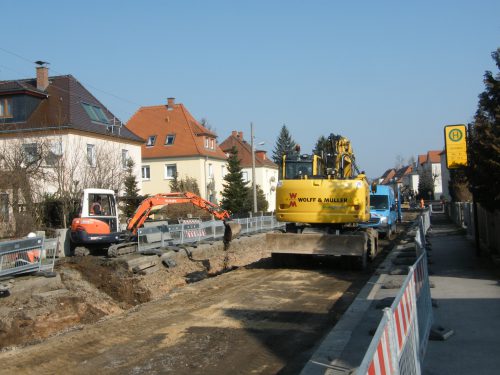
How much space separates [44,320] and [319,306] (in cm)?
600

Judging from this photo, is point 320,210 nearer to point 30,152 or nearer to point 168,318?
point 168,318

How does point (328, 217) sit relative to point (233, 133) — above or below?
below

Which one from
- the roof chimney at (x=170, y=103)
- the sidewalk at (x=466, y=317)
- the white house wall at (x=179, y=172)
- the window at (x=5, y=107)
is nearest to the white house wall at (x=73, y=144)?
the window at (x=5, y=107)

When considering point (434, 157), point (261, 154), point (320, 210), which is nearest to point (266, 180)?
point (261, 154)

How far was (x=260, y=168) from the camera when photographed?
68.1 metres

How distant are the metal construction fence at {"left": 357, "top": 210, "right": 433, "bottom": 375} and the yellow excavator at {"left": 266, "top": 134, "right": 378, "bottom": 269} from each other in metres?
6.61

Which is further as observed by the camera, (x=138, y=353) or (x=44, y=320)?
(x=44, y=320)

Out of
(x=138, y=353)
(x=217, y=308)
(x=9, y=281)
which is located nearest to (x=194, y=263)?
(x=9, y=281)

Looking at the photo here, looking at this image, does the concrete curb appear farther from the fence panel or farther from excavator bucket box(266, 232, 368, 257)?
the fence panel

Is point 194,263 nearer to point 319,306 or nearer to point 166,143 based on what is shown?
point 319,306

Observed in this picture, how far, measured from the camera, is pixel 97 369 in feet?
21.2

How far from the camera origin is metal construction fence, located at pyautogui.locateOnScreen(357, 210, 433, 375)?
3.49 metres

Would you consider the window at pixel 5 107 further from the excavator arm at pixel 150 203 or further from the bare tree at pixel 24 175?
the excavator arm at pixel 150 203

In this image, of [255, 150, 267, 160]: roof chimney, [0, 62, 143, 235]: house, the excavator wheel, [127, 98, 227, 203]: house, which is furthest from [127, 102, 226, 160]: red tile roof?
the excavator wheel
